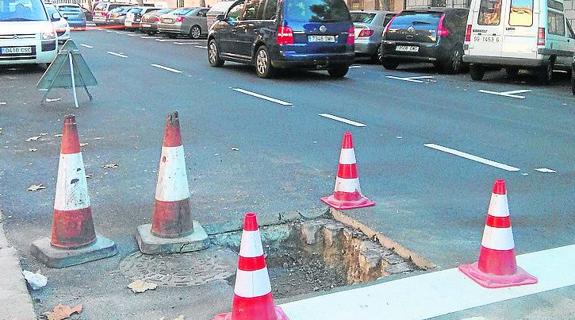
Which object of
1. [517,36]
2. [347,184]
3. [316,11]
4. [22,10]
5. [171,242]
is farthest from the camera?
[22,10]

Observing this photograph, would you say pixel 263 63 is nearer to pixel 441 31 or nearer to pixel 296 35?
pixel 296 35

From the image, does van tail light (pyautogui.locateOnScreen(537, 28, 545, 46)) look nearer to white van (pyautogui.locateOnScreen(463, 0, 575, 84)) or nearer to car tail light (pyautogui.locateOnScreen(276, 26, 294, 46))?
white van (pyautogui.locateOnScreen(463, 0, 575, 84))

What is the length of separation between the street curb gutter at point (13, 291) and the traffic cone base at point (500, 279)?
2508 mm

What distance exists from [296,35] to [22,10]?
636 centimetres

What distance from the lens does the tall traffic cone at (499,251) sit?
417 centimetres

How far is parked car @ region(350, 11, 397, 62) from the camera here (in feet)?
63.7

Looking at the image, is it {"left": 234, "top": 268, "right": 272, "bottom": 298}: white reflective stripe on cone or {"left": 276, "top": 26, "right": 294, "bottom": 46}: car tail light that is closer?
{"left": 234, "top": 268, "right": 272, "bottom": 298}: white reflective stripe on cone

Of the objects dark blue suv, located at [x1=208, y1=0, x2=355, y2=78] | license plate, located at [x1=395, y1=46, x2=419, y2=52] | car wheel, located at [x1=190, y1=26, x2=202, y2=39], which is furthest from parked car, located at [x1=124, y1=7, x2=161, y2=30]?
dark blue suv, located at [x1=208, y1=0, x2=355, y2=78]

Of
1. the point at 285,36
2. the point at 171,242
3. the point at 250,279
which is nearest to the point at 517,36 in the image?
the point at 285,36

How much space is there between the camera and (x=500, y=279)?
420 cm

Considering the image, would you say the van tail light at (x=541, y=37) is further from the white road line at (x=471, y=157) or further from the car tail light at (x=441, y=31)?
the white road line at (x=471, y=157)

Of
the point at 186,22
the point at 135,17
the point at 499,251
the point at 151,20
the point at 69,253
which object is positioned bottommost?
the point at 69,253

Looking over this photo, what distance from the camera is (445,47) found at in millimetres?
17172

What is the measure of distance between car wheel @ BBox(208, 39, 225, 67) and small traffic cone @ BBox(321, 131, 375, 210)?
12.1 m
